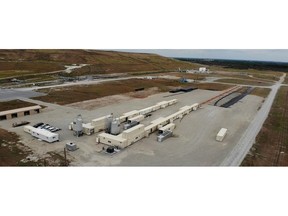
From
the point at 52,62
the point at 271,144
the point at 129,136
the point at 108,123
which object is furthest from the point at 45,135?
the point at 52,62

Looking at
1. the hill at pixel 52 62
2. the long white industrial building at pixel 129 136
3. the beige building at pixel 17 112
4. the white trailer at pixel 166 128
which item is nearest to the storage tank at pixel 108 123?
the long white industrial building at pixel 129 136

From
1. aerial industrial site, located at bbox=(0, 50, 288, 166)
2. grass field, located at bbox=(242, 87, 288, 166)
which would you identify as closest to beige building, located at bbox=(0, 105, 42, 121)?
aerial industrial site, located at bbox=(0, 50, 288, 166)

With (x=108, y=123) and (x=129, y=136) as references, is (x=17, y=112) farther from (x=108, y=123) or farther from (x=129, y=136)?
(x=129, y=136)

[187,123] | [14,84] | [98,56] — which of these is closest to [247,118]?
[187,123]

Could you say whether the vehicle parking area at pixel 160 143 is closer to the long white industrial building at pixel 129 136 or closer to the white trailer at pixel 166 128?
the long white industrial building at pixel 129 136

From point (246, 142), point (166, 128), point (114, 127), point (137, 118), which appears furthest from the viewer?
point (137, 118)

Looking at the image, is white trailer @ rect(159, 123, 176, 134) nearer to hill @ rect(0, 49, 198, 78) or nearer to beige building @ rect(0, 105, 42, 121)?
beige building @ rect(0, 105, 42, 121)
